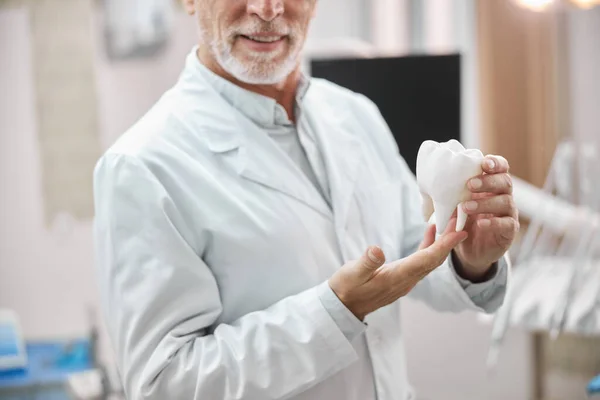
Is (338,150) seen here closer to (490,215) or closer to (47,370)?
(490,215)

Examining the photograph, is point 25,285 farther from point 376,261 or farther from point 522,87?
point 376,261

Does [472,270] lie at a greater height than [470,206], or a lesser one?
lesser

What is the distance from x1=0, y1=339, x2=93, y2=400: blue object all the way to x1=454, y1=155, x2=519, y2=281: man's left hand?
5.47 ft

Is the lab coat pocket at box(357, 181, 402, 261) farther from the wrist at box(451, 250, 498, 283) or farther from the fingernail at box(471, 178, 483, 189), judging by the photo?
the fingernail at box(471, 178, 483, 189)

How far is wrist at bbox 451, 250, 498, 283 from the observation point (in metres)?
1.14

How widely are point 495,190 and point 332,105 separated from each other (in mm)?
474

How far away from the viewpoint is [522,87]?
2150mm

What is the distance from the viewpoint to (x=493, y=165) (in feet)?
3.03

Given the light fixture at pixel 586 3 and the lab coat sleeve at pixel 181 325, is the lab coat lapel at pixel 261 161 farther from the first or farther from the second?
the light fixture at pixel 586 3

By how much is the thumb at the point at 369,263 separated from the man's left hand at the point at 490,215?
0.12 meters

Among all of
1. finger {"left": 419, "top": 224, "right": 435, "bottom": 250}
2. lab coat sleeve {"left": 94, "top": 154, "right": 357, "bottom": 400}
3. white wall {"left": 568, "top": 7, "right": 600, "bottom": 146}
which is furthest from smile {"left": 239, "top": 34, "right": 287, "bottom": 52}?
white wall {"left": 568, "top": 7, "right": 600, "bottom": 146}

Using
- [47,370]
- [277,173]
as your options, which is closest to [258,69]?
[277,173]

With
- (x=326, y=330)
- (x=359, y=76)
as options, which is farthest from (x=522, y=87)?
(x=326, y=330)

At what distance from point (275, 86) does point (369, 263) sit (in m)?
0.40
